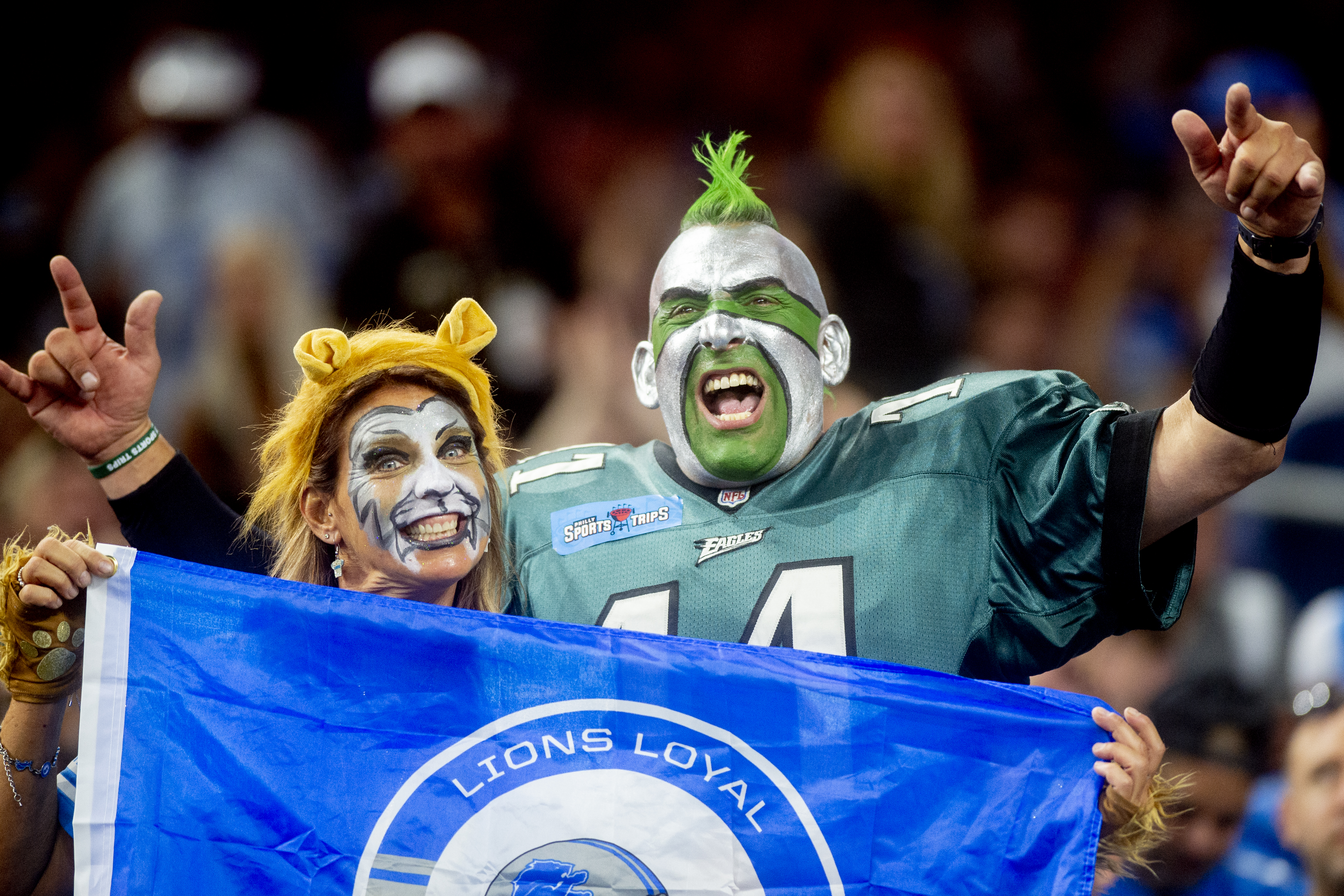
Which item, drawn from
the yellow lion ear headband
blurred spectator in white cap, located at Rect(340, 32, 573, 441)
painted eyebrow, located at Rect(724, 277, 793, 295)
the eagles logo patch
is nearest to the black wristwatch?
painted eyebrow, located at Rect(724, 277, 793, 295)

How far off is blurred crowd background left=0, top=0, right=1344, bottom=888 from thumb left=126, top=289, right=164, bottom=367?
57.8 inches

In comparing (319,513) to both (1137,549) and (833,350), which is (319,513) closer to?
(833,350)

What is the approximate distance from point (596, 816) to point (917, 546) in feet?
2.76

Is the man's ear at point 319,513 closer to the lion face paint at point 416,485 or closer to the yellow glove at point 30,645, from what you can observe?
the lion face paint at point 416,485

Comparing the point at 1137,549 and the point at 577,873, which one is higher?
the point at 1137,549

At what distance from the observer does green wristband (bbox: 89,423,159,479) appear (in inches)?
120

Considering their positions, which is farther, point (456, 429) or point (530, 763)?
point (456, 429)

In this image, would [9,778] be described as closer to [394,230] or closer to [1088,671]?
[394,230]

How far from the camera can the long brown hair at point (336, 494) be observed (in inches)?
118

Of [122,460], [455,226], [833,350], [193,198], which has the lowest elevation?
[122,460]

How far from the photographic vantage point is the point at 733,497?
3137 millimetres

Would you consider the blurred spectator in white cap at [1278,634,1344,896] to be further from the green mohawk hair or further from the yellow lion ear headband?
the yellow lion ear headband

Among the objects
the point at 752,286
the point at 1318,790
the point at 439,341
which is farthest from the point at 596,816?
the point at 1318,790

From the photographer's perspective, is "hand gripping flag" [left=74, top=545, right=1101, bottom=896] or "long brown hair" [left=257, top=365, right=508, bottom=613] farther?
"long brown hair" [left=257, top=365, right=508, bottom=613]
